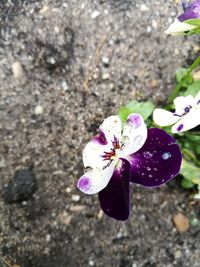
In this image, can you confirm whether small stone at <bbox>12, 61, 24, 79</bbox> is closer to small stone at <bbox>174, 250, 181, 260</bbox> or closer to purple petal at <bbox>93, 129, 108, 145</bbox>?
purple petal at <bbox>93, 129, 108, 145</bbox>

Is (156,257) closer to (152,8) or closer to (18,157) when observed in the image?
(18,157)

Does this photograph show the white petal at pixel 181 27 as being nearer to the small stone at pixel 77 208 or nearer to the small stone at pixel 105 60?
the small stone at pixel 105 60

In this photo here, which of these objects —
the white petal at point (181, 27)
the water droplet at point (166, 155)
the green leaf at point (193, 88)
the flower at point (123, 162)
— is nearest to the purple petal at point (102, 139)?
the flower at point (123, 162)

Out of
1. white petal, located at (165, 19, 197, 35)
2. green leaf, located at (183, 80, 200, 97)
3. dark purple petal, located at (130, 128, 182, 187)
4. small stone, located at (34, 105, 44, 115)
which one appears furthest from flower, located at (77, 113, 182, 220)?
small stone, located at (34, 105, 44, 115)

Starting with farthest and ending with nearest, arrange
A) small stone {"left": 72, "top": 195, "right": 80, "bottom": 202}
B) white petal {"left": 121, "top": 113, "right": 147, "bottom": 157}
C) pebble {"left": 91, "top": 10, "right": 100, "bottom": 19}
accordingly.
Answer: pebble {"left": 91, "top": 10, "right": 100, "bottom": 19}, small stone {"left": 72, "top": 195, "right": 80, "bottom": 202}, white petal {"left": 121, "top": 113, "right": 147, "bottom": 157}

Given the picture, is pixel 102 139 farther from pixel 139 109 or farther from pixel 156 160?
pixel 139 109

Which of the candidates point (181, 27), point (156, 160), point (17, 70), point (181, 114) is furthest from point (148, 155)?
point (17, 70)
